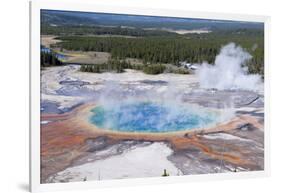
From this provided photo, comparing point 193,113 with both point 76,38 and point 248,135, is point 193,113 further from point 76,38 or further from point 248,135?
point 76,38

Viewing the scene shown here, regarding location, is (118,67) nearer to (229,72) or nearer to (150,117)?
(150,117)

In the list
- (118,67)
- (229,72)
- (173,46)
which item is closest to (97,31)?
(118,67)

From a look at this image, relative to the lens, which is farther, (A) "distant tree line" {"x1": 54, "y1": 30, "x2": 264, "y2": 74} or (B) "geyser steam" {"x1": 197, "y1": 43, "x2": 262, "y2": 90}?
(B) "geyser steam" {"x1": 197, "y1": 43, "x2": 262, "y2": 90}

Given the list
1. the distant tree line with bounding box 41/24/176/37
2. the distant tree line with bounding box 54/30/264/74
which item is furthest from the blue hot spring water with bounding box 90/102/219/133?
the distant tree line with bounding box 41/24/176/37

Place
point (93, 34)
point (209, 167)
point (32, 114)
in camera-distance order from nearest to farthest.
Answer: point (32, 114) < point (93, 34) < point (209, 167)

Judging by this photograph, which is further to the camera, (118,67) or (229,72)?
(229,72)

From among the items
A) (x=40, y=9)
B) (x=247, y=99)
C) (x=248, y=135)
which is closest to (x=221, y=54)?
(x=247, y=99)

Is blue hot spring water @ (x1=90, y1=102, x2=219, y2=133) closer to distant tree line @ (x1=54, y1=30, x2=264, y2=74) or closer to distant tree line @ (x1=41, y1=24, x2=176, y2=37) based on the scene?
distant tree line @ (x1=54, y1=30, x2=264, y2=74)
